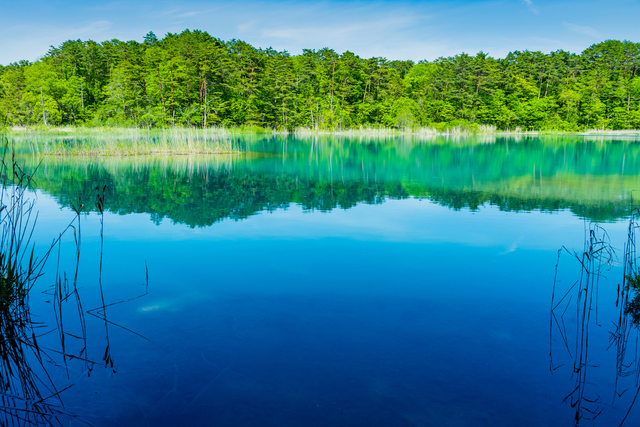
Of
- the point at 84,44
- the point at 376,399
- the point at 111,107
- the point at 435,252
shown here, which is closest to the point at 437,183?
the point at 435,252

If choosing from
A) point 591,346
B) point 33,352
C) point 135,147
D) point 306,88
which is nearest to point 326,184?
point 591,346

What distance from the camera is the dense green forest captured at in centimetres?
4212

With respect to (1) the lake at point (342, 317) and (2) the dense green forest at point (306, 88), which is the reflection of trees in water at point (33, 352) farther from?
(2) the dense green forest at point (306, 88)

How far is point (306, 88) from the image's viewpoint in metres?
50.5

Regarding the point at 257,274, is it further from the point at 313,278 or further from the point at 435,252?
the point at 435,252

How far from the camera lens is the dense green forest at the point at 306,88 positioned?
138ft

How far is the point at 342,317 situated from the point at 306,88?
48709mm

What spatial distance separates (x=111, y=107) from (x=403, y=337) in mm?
42856

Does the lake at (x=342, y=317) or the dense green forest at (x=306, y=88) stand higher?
the dense green forest at (x=306, y=88)

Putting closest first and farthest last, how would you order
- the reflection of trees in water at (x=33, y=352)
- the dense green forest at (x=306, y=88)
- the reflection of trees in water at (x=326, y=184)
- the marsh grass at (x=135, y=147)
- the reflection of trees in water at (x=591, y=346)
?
1. the reflection of trees in water at (x=33, y=352)
2. the reflection of trees in water at (x=591, y=346)
3. the reflection of trees in water at (x=326, y=184)
4. the marsh grass at (x=135, y=147)
5. the dense green forest at (x=306, y=88)

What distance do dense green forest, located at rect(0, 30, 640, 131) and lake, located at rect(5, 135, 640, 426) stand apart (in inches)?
1399

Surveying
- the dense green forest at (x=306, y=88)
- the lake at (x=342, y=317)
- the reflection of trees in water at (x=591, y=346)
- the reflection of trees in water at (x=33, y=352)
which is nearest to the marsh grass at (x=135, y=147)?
the lake at (x=342, y=317)

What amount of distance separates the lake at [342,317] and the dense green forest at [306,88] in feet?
117

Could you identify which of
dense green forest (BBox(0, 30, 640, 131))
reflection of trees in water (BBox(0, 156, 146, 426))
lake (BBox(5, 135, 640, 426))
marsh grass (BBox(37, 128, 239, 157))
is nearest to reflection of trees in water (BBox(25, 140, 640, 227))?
lake (BBox(5, 135, 640, 426))
